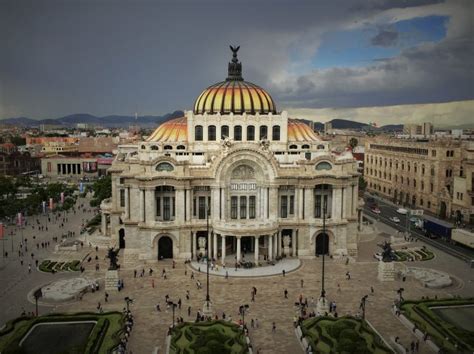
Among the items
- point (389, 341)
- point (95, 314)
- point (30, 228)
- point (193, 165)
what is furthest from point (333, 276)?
point (30, 228)

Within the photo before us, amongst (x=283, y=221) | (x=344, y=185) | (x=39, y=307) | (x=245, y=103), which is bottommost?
(x=39, y=307)

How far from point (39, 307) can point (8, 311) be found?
3017 millimetres

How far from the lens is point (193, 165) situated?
242 feet

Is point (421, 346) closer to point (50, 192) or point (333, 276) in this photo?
point (333, 276)

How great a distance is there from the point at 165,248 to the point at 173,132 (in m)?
19.7

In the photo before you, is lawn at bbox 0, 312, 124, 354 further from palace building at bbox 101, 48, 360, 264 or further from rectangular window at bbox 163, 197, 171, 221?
rectangular window at bbox 163, 197, 171, 221

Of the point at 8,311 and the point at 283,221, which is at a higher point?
the point at 283,221

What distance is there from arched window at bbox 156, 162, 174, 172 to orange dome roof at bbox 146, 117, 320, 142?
1070 centimetres

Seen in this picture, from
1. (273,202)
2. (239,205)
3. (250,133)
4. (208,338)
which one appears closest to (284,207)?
(273,202)

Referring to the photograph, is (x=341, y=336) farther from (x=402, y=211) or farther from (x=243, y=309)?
(x=402, y=211)

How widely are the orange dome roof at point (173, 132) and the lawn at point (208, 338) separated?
4009 centimetres

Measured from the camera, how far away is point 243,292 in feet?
192

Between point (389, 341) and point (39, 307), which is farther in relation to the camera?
point (39, 307)

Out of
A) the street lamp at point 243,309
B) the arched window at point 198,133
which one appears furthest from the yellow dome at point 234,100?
the street lamp at point 243,309
